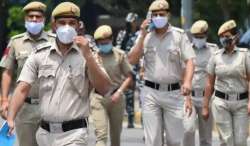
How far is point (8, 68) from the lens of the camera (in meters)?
9.91

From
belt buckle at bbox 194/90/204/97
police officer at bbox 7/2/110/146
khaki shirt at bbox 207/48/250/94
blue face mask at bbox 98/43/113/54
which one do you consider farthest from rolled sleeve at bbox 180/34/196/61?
police officer at bbox 7/2/110/146

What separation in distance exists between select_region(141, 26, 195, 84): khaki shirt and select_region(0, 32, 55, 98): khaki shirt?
1.45 metres

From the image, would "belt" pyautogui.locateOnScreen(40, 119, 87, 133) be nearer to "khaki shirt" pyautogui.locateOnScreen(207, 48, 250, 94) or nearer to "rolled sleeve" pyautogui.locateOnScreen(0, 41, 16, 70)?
"rolled sleeve" pyautogui.locateOnScreen(0, 41, 16, 70)

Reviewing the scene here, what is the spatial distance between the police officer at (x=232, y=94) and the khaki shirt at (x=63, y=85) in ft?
12.4

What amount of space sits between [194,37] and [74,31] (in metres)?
6.05

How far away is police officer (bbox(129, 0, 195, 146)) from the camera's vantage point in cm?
1080

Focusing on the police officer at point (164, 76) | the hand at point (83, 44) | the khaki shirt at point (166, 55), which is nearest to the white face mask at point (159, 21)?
the police officer at point (164, 76)

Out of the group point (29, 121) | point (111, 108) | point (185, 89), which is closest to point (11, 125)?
point (29, 121)

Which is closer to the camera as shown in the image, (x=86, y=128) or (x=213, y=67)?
(x=86, y=128)

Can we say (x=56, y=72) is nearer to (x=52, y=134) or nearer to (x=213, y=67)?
(x=52, y=134)

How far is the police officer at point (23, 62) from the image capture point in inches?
384

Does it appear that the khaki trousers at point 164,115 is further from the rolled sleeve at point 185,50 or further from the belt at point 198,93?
the belt at point 198,93

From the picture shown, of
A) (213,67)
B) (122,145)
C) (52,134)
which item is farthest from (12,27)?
(52,134)

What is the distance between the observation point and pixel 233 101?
37.7 feet
